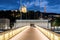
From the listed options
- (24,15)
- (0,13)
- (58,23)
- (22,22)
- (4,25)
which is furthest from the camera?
(24,15)

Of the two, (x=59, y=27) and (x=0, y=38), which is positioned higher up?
(x=0, y=38)

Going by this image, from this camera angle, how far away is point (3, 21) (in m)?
135

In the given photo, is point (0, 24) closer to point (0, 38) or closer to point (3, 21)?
point (3, 21)

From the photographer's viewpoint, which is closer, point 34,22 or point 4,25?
point 4,25

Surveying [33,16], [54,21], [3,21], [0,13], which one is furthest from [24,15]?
[54,21]

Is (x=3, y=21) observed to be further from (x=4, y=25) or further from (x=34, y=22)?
(x=34, y=22)

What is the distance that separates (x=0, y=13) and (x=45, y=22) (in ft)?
169

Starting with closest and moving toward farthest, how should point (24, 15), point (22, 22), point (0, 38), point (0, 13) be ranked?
1. point (0, 38)
2. point (22, 22)
3. point (0, 13)
4. point (24, 15)

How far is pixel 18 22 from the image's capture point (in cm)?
14862

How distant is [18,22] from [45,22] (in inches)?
695

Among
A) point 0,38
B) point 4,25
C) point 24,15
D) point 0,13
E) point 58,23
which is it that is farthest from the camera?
point 24,15

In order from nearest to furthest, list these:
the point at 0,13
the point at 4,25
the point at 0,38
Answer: the point at 0,38
the point at 4,25
the point at 0,13

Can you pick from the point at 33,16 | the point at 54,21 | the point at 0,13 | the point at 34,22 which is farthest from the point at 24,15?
the point at 54,21

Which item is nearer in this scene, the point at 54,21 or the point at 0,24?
the point at 54,21
